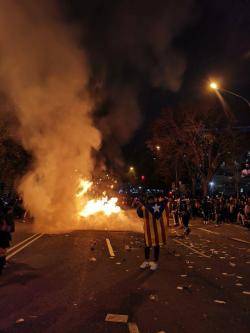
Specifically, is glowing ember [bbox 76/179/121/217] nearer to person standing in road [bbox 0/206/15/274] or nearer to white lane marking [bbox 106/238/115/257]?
white lane marking [bbox 106/238/115/257]

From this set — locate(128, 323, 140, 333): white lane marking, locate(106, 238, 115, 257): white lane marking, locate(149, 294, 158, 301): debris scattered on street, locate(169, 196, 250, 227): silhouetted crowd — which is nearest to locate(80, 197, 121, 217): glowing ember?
locate(169, 196, 250, 227): silhouetted crowd

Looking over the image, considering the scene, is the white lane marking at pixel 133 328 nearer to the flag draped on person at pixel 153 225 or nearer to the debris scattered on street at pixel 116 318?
the debris scattered on street at pixel 116 318

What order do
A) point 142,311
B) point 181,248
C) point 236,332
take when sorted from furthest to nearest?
point 181,248
point 142,311
point 236,332

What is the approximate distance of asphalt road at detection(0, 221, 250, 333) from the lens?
5828 mm

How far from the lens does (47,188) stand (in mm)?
24297

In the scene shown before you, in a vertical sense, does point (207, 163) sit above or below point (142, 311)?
above

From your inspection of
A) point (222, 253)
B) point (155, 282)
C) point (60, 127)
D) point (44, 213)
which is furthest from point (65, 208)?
point (155, 282)

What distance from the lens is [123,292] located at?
7668mm

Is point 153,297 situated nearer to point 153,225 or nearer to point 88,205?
point 153,225

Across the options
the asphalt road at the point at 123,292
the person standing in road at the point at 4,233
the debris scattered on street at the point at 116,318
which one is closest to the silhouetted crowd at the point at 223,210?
the asphalt road at the point at 123,292

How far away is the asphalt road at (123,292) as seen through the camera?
5828mm

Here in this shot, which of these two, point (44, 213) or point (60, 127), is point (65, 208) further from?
point (60, 127)

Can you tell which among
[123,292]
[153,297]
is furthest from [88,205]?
[153,297]

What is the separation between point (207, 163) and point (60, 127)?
20810 millimetres
